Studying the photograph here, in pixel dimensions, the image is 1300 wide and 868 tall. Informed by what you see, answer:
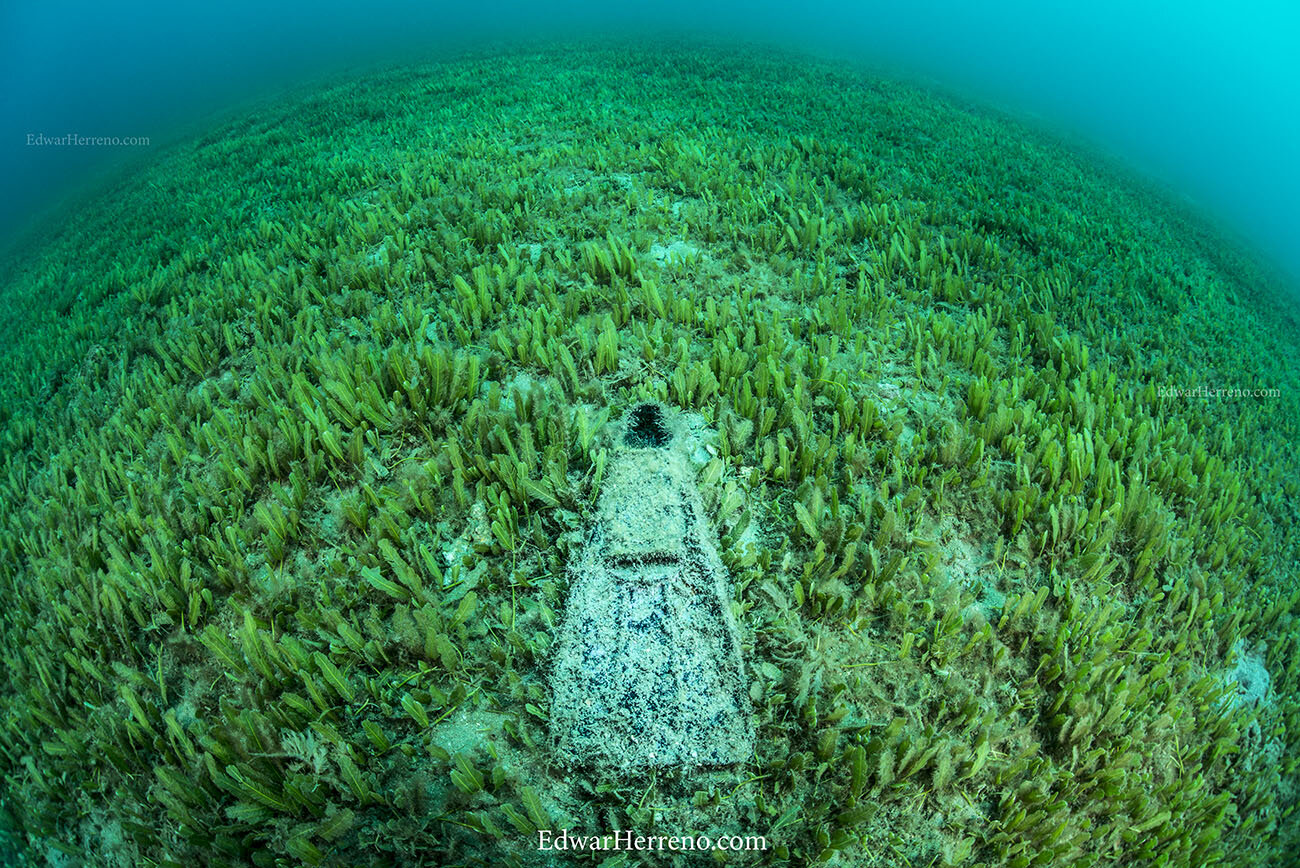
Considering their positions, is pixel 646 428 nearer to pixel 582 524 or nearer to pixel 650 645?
pixel 582 524

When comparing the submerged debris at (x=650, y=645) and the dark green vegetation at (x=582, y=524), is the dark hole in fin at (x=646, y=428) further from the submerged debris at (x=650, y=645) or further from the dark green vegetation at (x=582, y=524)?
the submerged debris at (x=650, y=645)

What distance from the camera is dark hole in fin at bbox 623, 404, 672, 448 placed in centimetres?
377

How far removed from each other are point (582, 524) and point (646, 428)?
0.90 meters

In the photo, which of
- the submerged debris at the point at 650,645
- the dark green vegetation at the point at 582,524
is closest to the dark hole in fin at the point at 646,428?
the dark green vegetation at the point at 582,524

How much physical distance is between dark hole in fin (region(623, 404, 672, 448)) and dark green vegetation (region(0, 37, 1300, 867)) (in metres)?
0.17

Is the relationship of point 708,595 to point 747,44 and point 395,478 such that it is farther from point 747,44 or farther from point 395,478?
point 747,44

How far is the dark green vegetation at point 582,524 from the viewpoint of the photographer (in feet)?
8.55

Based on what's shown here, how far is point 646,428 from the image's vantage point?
387 centimetres

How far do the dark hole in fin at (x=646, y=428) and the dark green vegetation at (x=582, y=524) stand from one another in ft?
0.54

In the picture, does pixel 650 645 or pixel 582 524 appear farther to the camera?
pixel 582 524

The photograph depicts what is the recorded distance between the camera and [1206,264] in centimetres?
1095

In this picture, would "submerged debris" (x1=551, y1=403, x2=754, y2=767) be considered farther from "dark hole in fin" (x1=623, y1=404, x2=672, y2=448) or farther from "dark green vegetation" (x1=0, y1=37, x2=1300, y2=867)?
"dark hole in fin" (x1=623, y1=404, x2=672, y2=448)

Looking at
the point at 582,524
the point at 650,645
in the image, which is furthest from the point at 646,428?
the point at 650,645

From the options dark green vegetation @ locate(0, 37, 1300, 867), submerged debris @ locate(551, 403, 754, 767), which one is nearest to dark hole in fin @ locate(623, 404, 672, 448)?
dark green vegetation @ locate(0, 37, 1300, 867)
